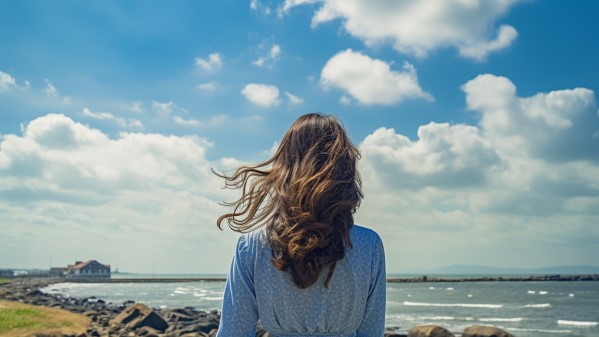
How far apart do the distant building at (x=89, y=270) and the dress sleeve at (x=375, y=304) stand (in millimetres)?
108369

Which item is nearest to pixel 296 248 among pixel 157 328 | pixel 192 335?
pixel 192 335

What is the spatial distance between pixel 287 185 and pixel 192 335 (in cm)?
1596

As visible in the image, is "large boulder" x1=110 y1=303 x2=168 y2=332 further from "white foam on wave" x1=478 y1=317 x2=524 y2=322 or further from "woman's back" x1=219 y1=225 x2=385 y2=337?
"woman's back" x1=219 y1=225 x2=385 y2=337

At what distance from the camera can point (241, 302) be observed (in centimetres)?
198

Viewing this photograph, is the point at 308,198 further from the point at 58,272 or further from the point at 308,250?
the point at 58,272

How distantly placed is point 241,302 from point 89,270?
360ft

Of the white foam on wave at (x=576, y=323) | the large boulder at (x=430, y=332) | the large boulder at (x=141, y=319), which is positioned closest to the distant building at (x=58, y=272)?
the large boulder at (x=141, y=319)

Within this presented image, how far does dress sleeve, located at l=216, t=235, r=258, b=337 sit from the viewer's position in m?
1.96

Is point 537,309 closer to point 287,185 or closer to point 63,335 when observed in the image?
point 63,335

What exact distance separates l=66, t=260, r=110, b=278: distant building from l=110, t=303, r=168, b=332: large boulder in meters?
88.5

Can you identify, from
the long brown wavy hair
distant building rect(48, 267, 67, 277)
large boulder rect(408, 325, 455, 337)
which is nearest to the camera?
the long brown wavy hair

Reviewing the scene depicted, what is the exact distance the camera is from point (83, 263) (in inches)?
4141

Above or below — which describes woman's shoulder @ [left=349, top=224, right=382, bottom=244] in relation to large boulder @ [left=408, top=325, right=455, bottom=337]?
above

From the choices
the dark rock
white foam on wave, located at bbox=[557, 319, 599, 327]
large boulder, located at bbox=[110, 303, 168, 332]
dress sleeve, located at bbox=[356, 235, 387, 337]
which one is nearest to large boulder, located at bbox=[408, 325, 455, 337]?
the dark rock
